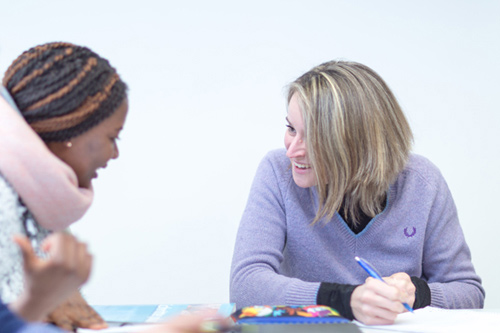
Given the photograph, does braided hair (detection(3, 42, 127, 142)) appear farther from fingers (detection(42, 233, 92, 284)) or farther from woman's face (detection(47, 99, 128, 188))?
fingers (detection(42, 233, 92, 284))

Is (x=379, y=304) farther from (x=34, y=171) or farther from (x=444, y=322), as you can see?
(x=34, y=171)

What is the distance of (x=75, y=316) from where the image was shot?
0.73 m

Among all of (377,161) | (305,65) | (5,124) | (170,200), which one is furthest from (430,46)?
(5,124)

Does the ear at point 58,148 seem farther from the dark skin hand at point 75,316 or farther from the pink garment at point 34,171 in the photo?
the dark skin hand at point 75,316

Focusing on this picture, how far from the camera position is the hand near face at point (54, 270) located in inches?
17.6

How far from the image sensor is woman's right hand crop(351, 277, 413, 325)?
91cm

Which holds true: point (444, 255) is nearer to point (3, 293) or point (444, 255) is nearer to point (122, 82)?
point (122, 82)

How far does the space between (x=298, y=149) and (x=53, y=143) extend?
26.3 inches

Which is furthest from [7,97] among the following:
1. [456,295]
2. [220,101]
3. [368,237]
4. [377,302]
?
[220,101]

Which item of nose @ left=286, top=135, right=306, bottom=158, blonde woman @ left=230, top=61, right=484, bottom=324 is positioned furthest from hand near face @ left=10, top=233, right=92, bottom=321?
nose @ left=286, top=135, right=306, bottom=158

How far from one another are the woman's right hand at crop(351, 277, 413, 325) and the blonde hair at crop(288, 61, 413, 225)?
0.33m

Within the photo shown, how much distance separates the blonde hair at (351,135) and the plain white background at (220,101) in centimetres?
73

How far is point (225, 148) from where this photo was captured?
198 centimetres

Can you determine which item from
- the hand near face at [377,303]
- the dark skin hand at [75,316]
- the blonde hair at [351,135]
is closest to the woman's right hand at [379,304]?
the hand near face at [377,303]
